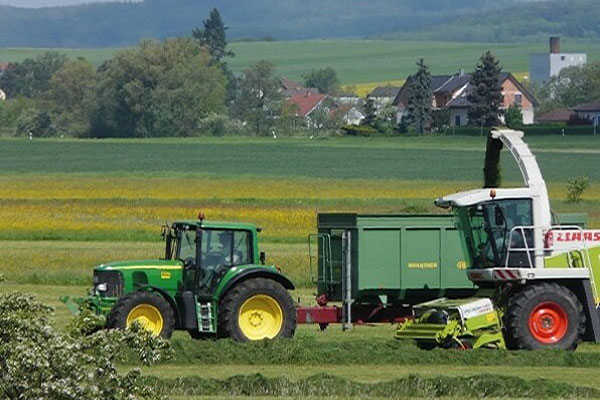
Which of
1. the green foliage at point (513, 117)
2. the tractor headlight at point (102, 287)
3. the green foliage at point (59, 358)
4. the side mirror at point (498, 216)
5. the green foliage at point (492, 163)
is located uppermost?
the green foliage at point (492, 163)

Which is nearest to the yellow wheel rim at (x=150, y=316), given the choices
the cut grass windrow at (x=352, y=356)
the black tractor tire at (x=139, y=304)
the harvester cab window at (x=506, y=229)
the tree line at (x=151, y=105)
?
the black tractor tire at (x=139, y=304)

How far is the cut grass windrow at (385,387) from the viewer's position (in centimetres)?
1709

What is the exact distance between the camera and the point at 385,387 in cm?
1738

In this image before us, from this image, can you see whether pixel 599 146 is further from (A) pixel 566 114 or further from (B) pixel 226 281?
(B) pixel 226 281

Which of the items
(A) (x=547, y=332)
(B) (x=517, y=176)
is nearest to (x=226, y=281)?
(A) (x=547, y=332)

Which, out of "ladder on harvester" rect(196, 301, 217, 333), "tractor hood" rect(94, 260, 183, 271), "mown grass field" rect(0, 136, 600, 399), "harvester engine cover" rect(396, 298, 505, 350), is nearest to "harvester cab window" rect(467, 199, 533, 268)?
"harvester engine cover" rect(396, 298, 505, 350)

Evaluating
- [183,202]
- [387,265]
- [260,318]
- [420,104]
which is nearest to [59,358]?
[260,318]

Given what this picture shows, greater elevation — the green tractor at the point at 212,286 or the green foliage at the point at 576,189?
the green tractor at the point at 212,286

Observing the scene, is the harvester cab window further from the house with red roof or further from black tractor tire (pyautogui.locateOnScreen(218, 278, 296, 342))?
the house with red roof

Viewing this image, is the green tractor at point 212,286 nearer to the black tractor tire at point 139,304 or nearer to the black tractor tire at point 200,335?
the black tractor tire at point 139,304

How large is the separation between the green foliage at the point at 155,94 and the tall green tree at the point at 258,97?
12.4m

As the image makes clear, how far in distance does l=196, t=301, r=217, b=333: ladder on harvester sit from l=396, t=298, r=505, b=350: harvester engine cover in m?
2.76

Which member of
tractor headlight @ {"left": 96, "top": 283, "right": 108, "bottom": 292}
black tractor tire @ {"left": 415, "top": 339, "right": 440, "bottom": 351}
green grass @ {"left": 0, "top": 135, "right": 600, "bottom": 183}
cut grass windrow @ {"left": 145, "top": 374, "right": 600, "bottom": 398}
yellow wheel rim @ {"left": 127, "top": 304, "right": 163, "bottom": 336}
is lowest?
green grass @ {"left": 0, "top": 135, "right": 600, "bottom": 183}

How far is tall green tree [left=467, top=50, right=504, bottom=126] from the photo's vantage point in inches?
5458
